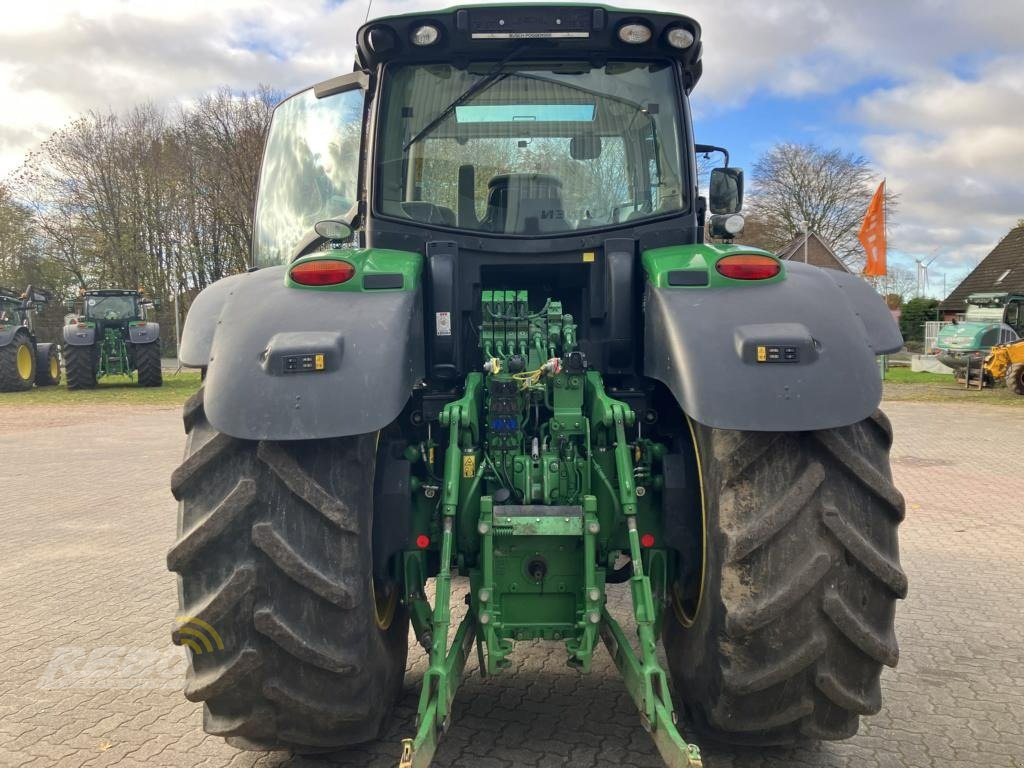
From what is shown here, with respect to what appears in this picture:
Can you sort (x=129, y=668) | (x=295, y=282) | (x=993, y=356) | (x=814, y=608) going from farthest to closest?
(x=993, y=356) → (x=129, y=668) → (x=295, y=282) → (x=814, y=608)

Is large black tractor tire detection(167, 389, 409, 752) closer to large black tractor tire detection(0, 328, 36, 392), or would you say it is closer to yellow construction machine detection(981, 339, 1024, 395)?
yellow construction machine detection(981, 339, 1024, 395)

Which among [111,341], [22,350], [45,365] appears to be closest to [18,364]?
[22,350]

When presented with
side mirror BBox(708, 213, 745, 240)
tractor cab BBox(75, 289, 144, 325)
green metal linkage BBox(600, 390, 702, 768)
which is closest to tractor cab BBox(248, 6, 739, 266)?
side mirror BBox(708, 213, 745, 240)

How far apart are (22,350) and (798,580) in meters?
23.9

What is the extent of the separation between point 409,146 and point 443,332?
0.86m

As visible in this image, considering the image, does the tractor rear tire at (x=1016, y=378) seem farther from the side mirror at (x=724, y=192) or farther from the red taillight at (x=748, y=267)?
the red taillight at (x=748, y=267)

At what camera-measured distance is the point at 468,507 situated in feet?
9.93

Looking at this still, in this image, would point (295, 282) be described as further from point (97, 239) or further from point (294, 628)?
point (97, 239)

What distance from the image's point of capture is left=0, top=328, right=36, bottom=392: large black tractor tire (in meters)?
21.4

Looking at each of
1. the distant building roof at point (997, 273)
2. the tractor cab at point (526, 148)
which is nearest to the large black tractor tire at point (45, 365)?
the tractor cab at point (526, 148)

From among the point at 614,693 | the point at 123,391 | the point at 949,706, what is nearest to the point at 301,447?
the point at 614,693

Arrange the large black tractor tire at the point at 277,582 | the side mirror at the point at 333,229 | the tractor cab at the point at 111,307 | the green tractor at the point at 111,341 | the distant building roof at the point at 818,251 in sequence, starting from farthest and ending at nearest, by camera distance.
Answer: the distant building roof at the point at 818,251 < the tractor cab at the point at 111,307 < the green tractor at the point at 111,341 < the side mirror at the point at 333,229 < the large black tractor tire at the point at 277,582

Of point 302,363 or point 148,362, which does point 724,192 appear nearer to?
point 302,363

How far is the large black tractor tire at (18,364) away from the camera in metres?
21.4
